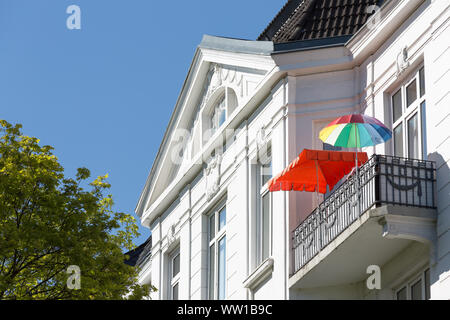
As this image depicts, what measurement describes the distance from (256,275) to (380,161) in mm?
5482

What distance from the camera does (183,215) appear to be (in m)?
31.4

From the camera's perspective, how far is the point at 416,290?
22656mm

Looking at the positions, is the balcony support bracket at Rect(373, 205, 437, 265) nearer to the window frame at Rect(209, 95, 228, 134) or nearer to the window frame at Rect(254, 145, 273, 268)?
the window frame at Rect(254, 145, 273, 268)

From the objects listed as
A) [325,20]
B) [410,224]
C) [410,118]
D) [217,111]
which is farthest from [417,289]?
[217,111]

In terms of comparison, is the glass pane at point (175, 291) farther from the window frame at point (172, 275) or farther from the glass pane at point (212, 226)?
the glass pane at point (212, 226)

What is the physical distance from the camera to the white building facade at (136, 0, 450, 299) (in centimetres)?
2167

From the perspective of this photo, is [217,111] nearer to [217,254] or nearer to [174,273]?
[217,254]

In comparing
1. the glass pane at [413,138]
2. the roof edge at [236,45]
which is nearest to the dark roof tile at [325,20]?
the roof edge at [236,45]

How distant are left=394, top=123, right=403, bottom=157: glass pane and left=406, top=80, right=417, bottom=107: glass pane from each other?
49cm

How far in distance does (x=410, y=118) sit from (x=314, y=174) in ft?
7.08

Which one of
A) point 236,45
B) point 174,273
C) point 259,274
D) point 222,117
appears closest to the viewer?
point 259,274

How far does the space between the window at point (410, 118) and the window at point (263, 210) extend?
377 cm
